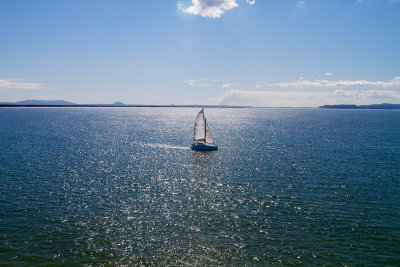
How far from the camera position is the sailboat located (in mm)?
97062

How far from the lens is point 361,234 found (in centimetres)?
3647

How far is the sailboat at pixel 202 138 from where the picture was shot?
318 ft

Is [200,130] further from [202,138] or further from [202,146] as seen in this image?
[202,146]

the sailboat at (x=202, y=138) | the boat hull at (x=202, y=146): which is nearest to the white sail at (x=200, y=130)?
the sailboat at (x=202, y=138)

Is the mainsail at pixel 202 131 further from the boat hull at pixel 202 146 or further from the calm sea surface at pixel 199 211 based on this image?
the calm sea surface at pixel 199 211

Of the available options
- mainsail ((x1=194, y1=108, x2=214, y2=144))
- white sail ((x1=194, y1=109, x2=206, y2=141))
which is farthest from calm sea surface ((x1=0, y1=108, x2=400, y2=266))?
white sail ((x1=194, y1=109, x2=206, y2=141))

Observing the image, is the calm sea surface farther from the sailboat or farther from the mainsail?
the mainsail

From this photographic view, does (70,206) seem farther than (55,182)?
No

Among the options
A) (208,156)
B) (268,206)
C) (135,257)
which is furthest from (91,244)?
(208,156)

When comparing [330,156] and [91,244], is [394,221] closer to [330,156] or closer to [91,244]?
[91,244]

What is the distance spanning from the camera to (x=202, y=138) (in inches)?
4134

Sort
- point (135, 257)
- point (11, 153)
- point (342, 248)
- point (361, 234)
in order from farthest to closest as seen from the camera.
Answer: point (11, 153)
point (361, 234)
point (342, 248)
point (135, 257)

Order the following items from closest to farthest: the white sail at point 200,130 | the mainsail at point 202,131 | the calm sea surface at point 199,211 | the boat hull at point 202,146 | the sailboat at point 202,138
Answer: the calm sea surface at point 199,211 < the boat hull at point 202,146 < the sailboat at point 202,138 < the mainsail at point 202,131 < the white sail at point 200,130

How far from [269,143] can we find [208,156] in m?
36.3
